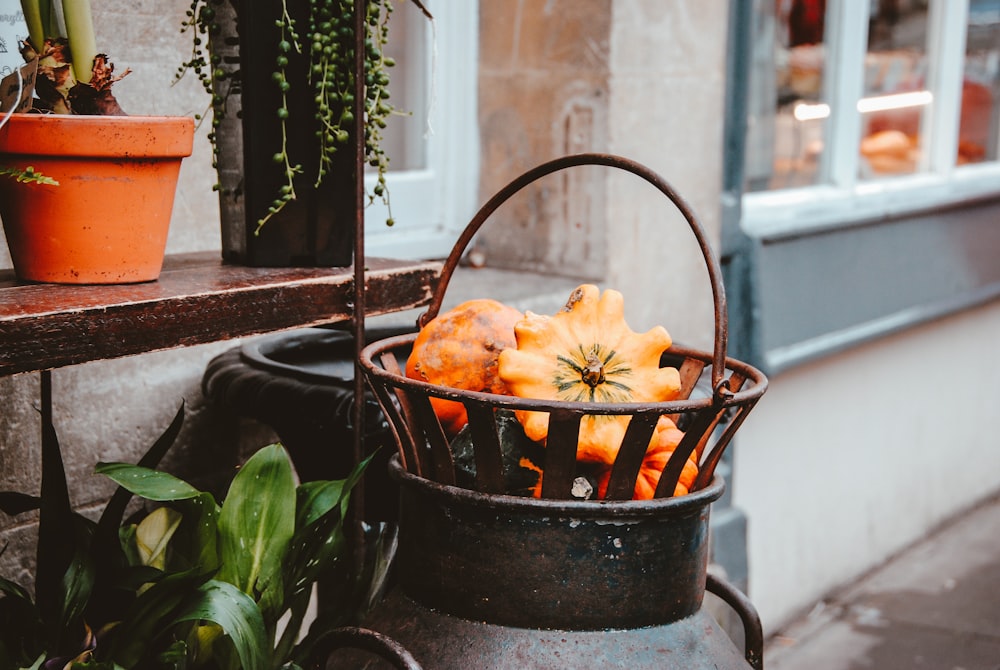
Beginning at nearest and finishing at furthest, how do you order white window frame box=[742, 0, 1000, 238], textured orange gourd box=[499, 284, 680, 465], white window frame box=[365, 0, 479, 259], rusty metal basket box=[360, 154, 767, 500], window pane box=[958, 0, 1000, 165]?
rusty metal basket box=[360, 154, 767, 500]
textured orange gourd box=[499, 284, 680, 465]
white window frame box=[365, 0, 479, 259]
white window frame box=[742, 0, 1000, 238]
window pane box=[958, 0, 1000, 165]

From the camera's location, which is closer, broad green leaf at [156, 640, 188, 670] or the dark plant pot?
broad green leaf at [156, 640, 188, 670]

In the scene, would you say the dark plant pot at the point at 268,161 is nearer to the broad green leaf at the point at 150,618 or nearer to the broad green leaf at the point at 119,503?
the broad green leaf at the point at 119,503

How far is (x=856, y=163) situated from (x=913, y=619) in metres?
1.72

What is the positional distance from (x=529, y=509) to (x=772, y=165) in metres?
3.02

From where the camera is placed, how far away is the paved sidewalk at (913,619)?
361 centimetres

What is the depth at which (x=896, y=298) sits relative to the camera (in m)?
4.36

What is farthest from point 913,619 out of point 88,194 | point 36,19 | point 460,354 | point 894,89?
point 36,19

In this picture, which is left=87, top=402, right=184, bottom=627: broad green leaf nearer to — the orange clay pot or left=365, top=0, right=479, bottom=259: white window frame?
the orange clay pot

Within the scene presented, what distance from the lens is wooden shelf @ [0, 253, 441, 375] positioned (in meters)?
1.39

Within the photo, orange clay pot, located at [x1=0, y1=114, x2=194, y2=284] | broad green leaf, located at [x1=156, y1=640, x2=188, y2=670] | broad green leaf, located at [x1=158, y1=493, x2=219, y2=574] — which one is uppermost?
orange clay pot, located at [x1=0, y1=114, x2=194, y2=284]

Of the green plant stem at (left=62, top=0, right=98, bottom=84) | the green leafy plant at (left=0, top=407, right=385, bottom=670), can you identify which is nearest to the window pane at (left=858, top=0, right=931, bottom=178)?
the green leafy plant at (left=0, top=407, right=385, bottom=670)

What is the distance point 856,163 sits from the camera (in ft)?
14.3

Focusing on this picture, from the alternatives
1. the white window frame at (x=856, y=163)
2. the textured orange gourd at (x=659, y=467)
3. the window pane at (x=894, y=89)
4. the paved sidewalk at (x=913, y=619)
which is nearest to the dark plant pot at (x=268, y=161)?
the textured orange gourd at (x=659, y=467)

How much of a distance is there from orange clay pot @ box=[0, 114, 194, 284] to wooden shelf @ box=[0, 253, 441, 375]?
4 centimetres
